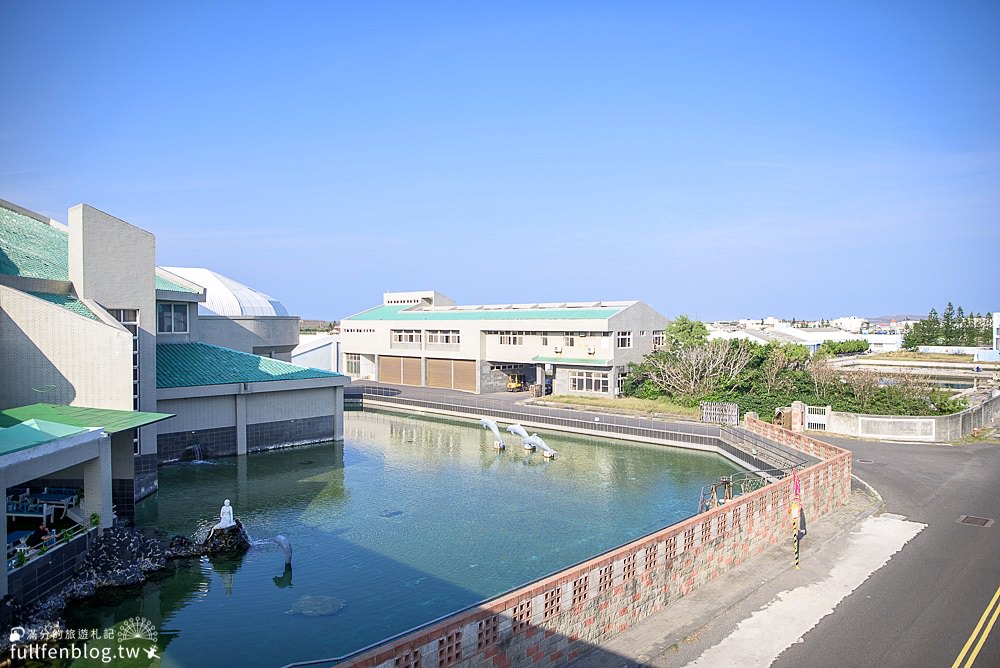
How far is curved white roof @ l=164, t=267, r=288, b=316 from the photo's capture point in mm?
40344

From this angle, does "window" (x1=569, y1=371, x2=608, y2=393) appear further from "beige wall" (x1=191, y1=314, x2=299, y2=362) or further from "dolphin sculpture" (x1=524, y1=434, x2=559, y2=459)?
"beige wall" (x1=191, y1=314, x2=299, y2=362)

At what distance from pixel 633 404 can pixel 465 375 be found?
1417 centimetres

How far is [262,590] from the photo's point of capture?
1447cm

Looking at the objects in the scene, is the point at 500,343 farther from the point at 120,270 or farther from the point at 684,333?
the point at 120,270

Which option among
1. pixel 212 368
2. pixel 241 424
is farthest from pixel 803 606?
pixel 212 368

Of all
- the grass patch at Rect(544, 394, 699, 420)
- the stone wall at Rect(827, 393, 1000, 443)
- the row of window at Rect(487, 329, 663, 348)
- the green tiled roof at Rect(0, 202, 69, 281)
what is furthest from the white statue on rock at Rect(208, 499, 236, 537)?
the row of window at Rect(487, 329, 663, 348)

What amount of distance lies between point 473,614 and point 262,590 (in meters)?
7.46

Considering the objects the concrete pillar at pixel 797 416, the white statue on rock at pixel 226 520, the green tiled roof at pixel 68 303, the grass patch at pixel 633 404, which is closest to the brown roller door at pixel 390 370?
the grass patch at pixel 633 404

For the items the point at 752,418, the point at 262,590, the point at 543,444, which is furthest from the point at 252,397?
the point at 752,418

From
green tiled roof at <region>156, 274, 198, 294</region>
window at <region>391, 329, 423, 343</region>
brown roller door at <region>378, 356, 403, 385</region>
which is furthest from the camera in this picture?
brown roller door at <region>378, 356, 403, 385</region>

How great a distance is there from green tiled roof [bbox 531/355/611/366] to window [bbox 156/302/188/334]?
21305mm

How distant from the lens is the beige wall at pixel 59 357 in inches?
723

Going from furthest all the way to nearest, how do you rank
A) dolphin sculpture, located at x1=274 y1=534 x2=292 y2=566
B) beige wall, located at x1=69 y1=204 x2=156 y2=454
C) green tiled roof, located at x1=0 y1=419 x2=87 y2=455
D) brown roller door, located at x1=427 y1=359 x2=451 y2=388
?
brown roller door, located at x1=427 y1=359 x2=451 y2=388, beige wall, located at x1=69 y1=204 x2=156 y2=454, dolphin sculpture, located at x1=274 y1=534 x2=292 y2=566, green tiled roof, located at x1=0 y1=419 x2=87 y2=455

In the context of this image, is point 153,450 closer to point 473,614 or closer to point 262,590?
point 262,590
